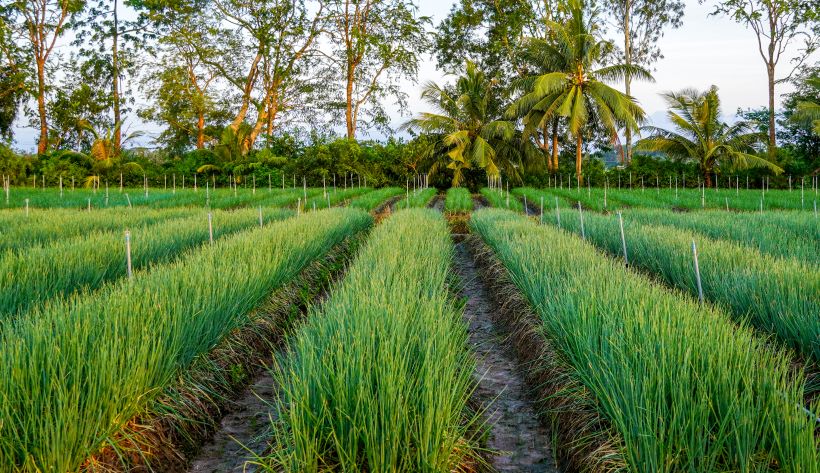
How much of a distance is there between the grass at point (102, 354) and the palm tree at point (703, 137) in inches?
718

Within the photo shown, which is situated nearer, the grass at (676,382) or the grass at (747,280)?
the grass at (676,382)

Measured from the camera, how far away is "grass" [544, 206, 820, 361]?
9.04 feet

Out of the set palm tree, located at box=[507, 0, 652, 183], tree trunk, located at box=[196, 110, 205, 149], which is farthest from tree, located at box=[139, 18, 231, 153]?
palm tree, located at box=[507, 0, 652, 183]

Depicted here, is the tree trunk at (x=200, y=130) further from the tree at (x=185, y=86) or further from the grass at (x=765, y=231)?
the grass at (x=765, y=231)

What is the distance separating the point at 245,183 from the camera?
2122cm

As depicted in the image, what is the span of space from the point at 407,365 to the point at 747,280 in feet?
8.40

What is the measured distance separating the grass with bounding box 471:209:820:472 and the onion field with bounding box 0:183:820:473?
0.6 inches

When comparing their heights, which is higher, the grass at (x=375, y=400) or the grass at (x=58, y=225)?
the grass at (x=58, y=225)

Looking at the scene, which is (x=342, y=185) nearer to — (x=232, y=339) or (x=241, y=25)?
(x=241, y=25)

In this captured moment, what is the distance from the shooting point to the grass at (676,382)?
159cm

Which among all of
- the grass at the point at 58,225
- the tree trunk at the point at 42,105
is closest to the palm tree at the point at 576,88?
the grass at the point at 58,225

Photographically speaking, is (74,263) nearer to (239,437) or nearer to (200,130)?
(239,437)

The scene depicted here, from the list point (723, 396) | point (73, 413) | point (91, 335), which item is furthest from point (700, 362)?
point (91, 335)

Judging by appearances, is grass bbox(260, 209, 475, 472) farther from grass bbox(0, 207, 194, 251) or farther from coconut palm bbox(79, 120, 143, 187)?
coconut palm bbox(79, 120, 143, 187)
